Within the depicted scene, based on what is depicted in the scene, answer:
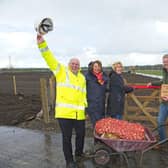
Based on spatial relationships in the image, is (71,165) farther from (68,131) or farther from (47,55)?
(47,55)

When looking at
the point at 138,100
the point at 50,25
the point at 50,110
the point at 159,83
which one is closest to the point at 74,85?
the point at 50,25

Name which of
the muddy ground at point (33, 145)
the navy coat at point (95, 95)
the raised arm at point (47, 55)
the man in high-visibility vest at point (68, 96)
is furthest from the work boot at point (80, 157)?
the raised arm at point (47, 55)

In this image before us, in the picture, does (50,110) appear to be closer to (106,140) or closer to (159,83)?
(159,83)

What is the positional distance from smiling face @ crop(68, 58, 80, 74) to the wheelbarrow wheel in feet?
4.63

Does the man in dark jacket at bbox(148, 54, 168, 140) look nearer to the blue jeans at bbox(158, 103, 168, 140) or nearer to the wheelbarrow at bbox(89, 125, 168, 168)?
the blue jeans at bbox(158, 103, 168, 140)

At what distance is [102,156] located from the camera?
6.09 metres

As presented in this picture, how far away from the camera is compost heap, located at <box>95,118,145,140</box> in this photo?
5.80 metres

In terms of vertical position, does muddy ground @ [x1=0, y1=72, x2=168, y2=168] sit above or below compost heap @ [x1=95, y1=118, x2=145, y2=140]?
below

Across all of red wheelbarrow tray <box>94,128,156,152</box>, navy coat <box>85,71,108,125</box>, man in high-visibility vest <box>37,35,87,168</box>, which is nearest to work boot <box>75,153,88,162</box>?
man in high-visibility vest <box>37,35,87,168</box>

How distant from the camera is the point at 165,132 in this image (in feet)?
24.2

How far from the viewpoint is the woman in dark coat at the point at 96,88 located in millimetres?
6566

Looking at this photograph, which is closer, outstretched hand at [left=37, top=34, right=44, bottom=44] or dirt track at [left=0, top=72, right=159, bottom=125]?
Result: outstretched hand at [left=37, top=34, right=44, bottom=44]

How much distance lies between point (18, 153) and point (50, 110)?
3.80 metres

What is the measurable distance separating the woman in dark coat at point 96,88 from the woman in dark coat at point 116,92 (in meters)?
0.26
